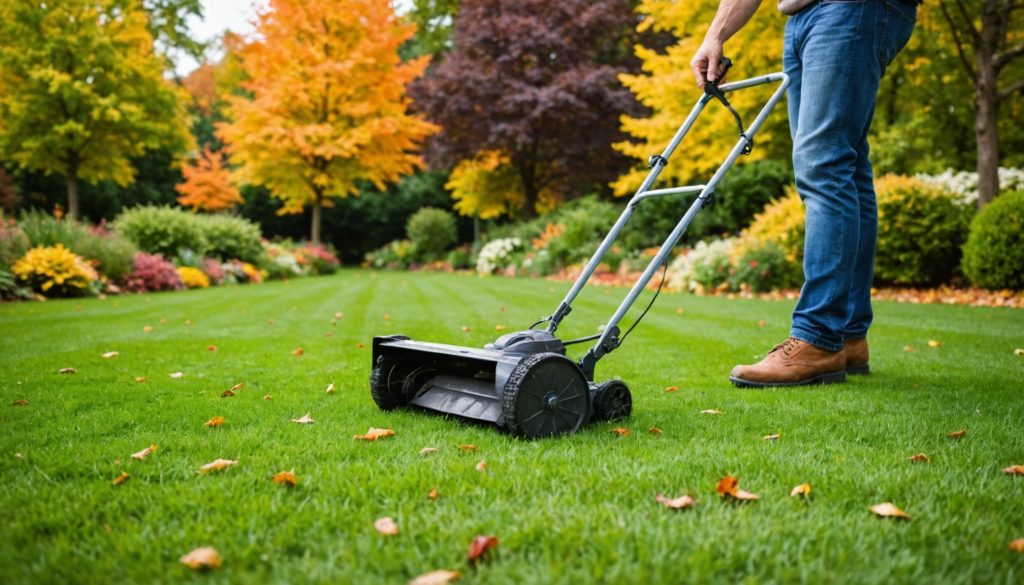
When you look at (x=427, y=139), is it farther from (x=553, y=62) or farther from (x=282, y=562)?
(x=282, y=562)

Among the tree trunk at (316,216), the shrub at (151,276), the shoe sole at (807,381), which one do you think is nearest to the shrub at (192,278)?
the shrub at (151,276)

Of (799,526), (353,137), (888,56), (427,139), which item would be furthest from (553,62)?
(799,526)

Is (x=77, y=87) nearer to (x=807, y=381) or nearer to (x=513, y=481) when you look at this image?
(x=807, y=381)

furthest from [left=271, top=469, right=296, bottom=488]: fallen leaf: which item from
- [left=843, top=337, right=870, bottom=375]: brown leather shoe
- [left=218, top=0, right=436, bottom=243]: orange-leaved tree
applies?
[left=218, top=0, right=436, bottom=243]: orange-leaved tree

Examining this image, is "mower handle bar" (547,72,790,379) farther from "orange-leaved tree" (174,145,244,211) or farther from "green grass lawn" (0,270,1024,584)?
"orange-leaved tree" (174,145,244,211)

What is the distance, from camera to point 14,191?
21.1 meters

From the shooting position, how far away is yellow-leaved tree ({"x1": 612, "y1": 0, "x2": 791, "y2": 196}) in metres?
11.9

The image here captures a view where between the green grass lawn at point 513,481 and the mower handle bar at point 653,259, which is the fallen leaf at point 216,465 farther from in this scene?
the mower handle bar at point 653,259

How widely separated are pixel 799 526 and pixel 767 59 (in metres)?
12.6

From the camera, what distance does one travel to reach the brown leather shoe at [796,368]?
3279 millimetres

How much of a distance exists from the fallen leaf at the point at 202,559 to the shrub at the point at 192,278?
11.5m

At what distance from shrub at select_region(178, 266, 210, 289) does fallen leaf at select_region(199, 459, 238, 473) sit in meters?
10.8

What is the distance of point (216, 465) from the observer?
79.6 inches

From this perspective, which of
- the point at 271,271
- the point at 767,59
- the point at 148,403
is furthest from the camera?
the point at 271,271
